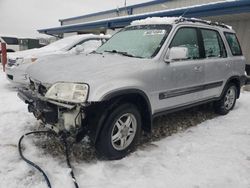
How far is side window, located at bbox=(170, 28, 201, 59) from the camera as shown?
473 cm

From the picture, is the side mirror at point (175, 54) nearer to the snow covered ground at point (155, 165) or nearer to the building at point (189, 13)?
the snow covered ground at point (155, 165)

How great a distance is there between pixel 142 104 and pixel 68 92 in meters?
1.15

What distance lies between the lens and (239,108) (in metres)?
7.05

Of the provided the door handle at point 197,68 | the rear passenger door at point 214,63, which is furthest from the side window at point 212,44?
the door handle at point 197,68

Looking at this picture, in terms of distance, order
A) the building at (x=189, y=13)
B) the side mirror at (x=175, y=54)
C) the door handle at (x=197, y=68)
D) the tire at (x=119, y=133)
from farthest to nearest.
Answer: the building at (x=189, y=13) → the door handle at (x=197, y=68) → the side mirror at (x=175, y=54) → the tire at (x=119, y=133)

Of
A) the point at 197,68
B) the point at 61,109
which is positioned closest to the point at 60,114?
the point at 61,109

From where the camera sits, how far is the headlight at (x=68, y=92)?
11.3ft

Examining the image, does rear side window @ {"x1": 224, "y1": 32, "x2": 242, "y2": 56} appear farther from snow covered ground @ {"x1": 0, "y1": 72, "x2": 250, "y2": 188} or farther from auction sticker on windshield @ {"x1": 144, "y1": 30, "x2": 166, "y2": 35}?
auction sticker on windshield @ {"x1": 144, "y1": 30, "x2": 166, "y2": 35}

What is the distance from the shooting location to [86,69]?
12.3 ft

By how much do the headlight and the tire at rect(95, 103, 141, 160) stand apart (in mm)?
482

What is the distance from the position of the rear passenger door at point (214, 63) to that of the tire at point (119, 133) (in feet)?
6.47

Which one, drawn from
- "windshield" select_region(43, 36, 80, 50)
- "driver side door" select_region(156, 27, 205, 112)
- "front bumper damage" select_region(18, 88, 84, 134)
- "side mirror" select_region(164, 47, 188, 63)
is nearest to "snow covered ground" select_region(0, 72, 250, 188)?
"front bumper damage" select_region(18, 88, 84, 134)

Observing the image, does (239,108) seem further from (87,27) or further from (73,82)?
(87,27)

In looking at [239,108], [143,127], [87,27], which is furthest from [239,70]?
[87,27]
